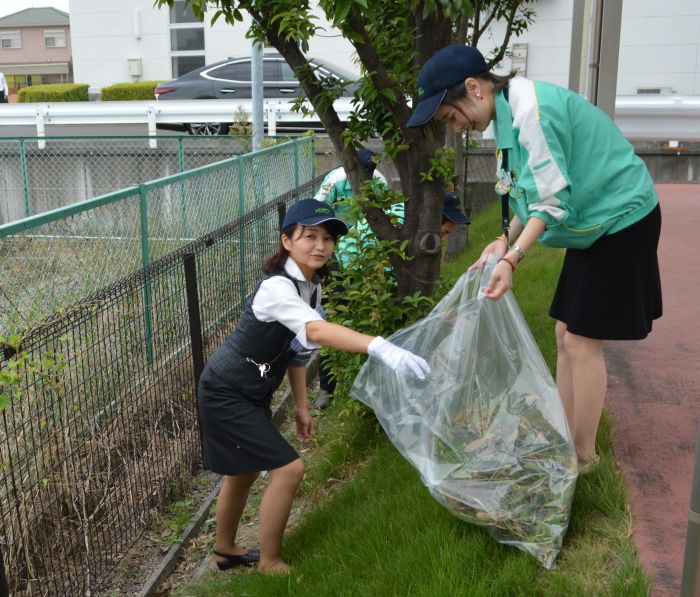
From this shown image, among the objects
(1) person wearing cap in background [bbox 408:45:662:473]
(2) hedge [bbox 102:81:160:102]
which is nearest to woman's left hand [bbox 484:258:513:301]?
(1) person wearing cap in background [bbox 408:45:662:473]

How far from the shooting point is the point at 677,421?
3.63 meters

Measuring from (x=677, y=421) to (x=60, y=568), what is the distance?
8.56 feet

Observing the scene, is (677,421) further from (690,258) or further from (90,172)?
(90,172)

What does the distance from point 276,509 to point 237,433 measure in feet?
1.10

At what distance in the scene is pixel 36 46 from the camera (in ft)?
235

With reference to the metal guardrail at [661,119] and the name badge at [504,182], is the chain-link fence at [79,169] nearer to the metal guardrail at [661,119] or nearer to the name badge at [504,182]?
the metal guardrail at [661,119]

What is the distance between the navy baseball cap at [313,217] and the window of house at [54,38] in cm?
7499

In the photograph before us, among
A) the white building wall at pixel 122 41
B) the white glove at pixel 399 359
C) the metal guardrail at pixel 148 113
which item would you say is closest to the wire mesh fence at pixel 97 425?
the white glove at pixel 399 359

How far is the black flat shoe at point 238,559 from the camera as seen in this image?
365 centimetres

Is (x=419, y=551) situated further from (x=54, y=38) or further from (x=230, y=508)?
(x=54, y=38)

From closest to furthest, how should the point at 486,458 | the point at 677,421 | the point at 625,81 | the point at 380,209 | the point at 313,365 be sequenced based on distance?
the point at 486,458 → the point at 677,421 → the point at 380,209 → the point at 313,365 → the point at 625,81

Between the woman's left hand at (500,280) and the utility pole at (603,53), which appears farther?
the utility pole at (603,53)

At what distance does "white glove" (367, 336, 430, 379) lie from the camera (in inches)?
104

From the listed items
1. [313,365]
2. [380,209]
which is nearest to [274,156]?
[313,365]
